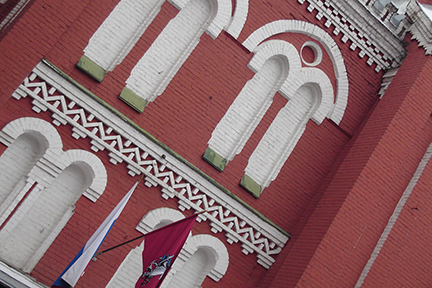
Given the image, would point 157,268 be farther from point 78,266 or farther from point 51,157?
point 51,157

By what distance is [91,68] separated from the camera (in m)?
9.81

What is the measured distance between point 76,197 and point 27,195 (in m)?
0.83

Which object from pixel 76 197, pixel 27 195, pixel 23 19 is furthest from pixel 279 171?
pixel 23 19

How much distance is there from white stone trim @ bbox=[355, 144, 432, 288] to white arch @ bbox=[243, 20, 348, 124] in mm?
1925

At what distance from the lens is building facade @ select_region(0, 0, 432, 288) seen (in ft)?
30.7

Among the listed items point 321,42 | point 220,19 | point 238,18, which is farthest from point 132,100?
point 321,42

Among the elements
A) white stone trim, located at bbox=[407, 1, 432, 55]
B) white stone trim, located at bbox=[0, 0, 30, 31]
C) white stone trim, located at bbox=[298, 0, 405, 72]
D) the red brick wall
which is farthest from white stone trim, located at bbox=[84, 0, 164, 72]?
white stone trim, located at bbox=[407, 1, 432, 55]

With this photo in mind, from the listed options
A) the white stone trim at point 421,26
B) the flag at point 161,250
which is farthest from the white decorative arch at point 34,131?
the white stone trim at point 421,26

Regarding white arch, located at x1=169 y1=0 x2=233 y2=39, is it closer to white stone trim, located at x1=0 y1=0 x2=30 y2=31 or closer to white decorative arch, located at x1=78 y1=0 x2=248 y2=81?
white decorative arch, located at x1=78 y1=0 x2=248 y2=81

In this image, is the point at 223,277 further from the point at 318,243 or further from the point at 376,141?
the point at 376,141

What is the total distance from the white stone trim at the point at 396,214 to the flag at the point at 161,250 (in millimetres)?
3973

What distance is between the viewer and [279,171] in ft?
37.5

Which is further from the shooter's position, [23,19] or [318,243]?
[318,243]

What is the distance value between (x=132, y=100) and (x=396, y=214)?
5608mm
